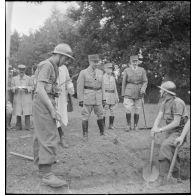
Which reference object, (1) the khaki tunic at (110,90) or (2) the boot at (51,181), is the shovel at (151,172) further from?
(1) the khaki tunic at (110,90)

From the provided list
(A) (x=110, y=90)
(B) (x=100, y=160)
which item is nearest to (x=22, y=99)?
(A) (x=110, y=90)

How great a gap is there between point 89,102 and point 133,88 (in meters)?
1.42

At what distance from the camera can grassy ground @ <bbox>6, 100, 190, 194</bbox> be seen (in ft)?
14.8

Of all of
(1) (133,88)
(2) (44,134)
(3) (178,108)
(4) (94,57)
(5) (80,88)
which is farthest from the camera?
(1) (133,88)

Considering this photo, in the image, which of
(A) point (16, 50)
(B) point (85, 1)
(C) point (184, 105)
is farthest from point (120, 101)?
(A) point (16, 50)

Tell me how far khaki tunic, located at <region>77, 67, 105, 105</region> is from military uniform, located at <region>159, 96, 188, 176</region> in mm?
1668

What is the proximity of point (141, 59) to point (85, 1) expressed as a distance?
1911 millimetres

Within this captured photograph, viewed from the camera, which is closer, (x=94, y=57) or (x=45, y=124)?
(x=45, y=124)

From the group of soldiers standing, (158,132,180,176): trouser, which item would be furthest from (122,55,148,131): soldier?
(158,132,180,176): trouser

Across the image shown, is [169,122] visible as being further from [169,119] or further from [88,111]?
[88,111]

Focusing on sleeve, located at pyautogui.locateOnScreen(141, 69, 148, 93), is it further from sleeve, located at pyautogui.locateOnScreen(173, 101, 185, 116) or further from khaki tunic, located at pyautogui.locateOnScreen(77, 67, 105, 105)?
sleeve, located at pyautogui.locateOnScreen(173, 101, 185, 116)

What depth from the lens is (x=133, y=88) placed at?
24.6ft

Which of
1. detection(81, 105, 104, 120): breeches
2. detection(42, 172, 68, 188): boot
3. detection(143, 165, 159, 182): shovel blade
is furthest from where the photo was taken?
detection(81, 105, 104, 120): breeches
